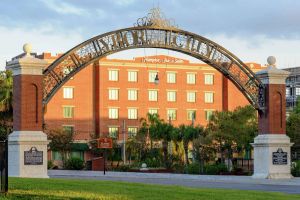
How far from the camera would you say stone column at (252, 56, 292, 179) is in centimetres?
4016

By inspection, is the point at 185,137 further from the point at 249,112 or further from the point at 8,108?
the point at 8,108

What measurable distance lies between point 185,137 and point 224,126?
8584 millimetres

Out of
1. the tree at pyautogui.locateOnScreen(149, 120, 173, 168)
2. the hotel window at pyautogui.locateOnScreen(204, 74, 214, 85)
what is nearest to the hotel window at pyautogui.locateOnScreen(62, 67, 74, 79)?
the tree at pyautogui.locateOnScreen(149, 120, 173, 168)

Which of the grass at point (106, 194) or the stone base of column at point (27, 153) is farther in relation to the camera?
the stone base of column at point (27, 153)

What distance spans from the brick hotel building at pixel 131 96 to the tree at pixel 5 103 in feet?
102

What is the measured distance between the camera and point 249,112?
52.6 m

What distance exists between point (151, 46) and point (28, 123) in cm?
759

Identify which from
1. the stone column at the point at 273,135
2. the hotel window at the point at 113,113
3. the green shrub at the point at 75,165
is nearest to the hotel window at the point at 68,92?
the hotel window at the point at 113,113

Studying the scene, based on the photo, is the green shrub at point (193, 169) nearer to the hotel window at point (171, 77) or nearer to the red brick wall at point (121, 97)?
the red brick wall at point (121, 97)

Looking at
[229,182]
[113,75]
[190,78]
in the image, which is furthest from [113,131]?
[229,182]

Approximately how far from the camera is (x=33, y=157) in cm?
3616

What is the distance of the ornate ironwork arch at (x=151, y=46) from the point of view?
1501 inches

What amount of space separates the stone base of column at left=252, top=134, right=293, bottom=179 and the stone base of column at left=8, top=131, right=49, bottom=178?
1137cm

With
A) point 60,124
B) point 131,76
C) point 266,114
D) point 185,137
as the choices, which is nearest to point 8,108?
point 185,137
